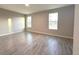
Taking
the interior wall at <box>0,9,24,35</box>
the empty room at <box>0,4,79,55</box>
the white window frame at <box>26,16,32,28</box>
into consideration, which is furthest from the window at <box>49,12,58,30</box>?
the interior wall at <box>0,9,24,35</box>

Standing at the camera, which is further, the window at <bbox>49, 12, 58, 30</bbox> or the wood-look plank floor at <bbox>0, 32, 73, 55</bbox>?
the window at <bbox>49, 12, 58, 30</bbox>

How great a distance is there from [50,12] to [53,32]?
6.15ft

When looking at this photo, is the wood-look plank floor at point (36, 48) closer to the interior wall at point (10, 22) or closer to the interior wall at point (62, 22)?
the interior wall at point (62, 22)

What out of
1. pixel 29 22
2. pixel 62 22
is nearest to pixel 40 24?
pixel 29 22

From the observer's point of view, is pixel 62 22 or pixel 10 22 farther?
pixel 10 22

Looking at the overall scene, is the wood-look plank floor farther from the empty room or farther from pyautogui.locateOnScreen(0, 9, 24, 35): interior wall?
pyautogui.locateOnScreen(0, 9, 24, 35): interior wall

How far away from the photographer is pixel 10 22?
30.6ft

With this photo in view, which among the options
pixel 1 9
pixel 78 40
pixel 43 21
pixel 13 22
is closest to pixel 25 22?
pixel 13 22

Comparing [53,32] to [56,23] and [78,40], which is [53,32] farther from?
[78,40]

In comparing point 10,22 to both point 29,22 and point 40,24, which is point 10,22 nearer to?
point 29,22

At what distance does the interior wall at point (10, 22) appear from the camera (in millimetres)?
8062

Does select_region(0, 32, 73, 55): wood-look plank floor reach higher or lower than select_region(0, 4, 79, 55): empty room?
lower

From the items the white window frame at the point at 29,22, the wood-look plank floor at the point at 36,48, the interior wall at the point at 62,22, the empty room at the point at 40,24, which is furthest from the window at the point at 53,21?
the white window frame at the point at 29,22

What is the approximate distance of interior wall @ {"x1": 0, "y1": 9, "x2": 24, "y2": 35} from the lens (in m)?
8.06
